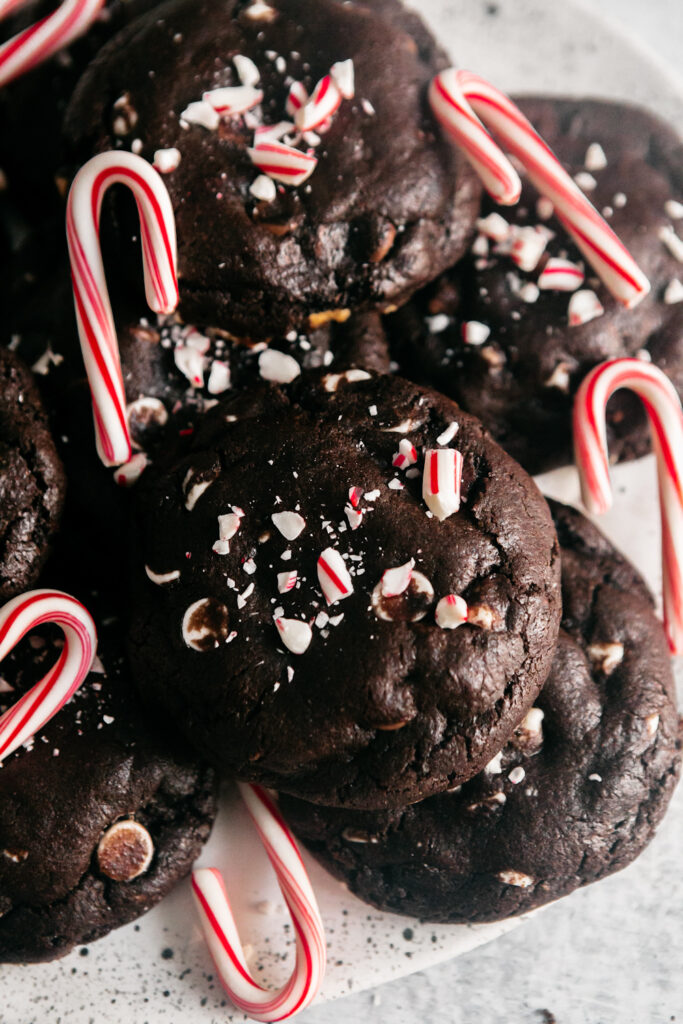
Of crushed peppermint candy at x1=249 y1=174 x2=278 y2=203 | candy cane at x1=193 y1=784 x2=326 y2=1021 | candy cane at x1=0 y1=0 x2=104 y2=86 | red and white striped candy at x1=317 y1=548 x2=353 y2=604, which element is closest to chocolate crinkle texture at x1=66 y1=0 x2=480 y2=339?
crushed peppermint candy at x1=249 y1=174 x2=278 y2=203

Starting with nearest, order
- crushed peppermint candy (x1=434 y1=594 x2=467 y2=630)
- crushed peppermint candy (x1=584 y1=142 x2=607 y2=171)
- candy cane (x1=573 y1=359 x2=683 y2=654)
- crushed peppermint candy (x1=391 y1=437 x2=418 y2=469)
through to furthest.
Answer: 1. crushed peppermint candy (x1=434 y1=594 x2=467 y2=630)
2. crushed peppermint candy (x1=391 y1=437 x2=418 y2=469)
3. candy cane (x1=573 y1=359 x2=683 y2=654)
4. crushed peppermint candy (x1=584 y1=142 x2=607 y2=171)

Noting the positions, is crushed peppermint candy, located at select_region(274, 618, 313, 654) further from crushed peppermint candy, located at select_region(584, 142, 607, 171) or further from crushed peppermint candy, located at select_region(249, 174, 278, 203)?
crushed peppermint candy, located at select_region(584, 142, 607, 171)

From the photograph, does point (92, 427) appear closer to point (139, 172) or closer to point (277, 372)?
point (277, 372)

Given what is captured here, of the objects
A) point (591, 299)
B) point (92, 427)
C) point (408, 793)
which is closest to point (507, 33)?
point (591, 299)

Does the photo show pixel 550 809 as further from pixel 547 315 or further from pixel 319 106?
pixel 319 106

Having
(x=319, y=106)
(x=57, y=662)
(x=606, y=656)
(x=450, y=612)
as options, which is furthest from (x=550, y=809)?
(x=319, y=106)

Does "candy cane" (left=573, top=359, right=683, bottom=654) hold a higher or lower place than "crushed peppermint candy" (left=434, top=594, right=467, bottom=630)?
lower

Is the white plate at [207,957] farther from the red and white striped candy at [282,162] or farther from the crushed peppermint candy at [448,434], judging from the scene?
the red and white striped candy at [282,162]
